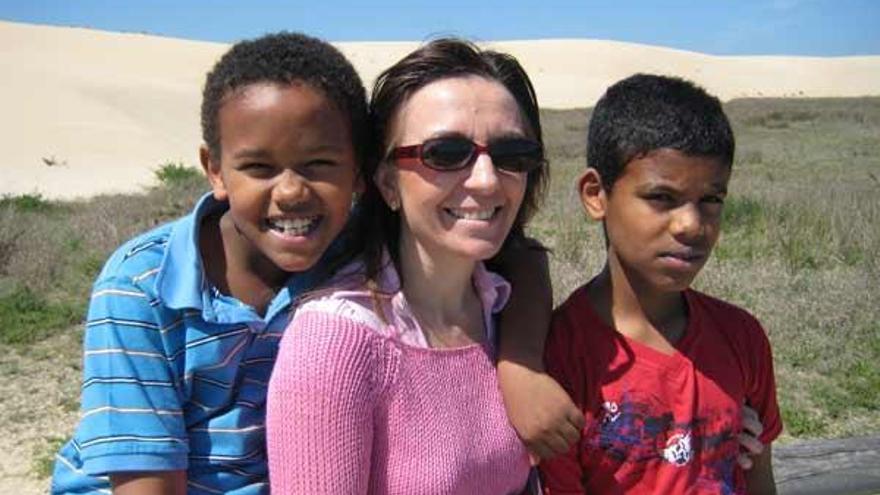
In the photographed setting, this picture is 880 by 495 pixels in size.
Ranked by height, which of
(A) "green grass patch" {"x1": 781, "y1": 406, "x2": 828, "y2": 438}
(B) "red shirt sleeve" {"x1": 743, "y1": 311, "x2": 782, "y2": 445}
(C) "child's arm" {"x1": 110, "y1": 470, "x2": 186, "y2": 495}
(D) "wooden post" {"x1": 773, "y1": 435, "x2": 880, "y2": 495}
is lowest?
(A) "green grass patch" {"x1": 781, "y1": 406, "x2": 828, "y2": 438}

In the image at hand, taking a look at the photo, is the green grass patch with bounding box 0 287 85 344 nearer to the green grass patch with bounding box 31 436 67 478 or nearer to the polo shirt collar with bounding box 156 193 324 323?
the green grass patch with bounding box 31 436 67 478

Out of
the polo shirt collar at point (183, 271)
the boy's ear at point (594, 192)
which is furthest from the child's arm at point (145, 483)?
the boy's ear at point (594, 192)

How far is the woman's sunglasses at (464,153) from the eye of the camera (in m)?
1.74

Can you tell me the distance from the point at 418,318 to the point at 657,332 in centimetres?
69

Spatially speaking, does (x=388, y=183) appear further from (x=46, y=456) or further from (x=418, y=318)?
(x=46, y=456)

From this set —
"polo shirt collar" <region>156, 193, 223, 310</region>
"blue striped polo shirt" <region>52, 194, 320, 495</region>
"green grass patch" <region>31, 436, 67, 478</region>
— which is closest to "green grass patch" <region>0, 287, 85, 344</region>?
"green grass patch" <region>31, 436, 67, 478</region>

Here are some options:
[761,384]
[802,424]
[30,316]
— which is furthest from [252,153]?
[30,316]

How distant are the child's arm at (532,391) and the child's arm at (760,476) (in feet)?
2.22

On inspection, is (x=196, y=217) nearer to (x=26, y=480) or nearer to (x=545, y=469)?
(x=545, y=469)

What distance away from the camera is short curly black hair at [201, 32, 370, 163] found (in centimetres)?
180

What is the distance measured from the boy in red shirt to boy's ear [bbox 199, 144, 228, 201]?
0.86 m

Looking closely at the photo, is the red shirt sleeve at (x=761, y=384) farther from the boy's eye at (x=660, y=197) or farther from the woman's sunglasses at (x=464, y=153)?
the woman's sunglasses at (x=464, y=153)

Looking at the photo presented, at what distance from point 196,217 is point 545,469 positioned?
1004 millimetres

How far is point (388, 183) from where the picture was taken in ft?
6.09
